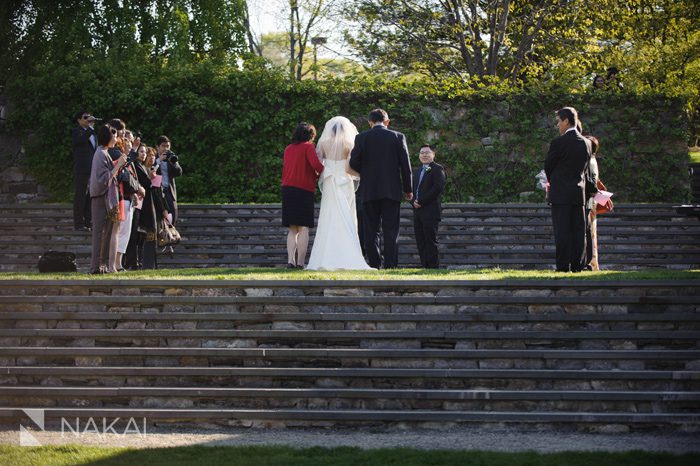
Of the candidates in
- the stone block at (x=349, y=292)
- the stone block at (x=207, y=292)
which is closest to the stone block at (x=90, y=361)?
the stone block at (x=207, y=292)

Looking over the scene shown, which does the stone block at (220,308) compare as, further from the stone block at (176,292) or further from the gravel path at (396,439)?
the gravel path at (396,439)

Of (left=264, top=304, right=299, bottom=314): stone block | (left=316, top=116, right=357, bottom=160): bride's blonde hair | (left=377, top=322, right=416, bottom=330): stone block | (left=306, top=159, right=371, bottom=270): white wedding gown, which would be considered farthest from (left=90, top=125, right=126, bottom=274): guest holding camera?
(left=377, top=322, right=416, bottom=330): stone block

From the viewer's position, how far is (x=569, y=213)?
1343 cm

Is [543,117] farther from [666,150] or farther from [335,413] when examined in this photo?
[335,413]

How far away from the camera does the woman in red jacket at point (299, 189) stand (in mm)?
14766

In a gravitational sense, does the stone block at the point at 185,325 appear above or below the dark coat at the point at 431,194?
below

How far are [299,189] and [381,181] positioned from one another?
117 cm

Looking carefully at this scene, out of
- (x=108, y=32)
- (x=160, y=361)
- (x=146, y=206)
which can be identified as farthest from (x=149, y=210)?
(x=108, y=32)

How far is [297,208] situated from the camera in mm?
14758

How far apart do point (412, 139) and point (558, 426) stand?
45.0ft

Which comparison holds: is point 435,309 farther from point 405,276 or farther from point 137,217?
point 137,217

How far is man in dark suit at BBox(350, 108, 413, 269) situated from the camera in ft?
47.7

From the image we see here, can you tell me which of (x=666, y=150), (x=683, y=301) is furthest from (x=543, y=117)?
(x=683, y=301)

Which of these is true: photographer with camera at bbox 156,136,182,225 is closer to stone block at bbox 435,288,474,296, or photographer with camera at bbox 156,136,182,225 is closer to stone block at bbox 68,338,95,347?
stone block at bbox 68,338,95,347
